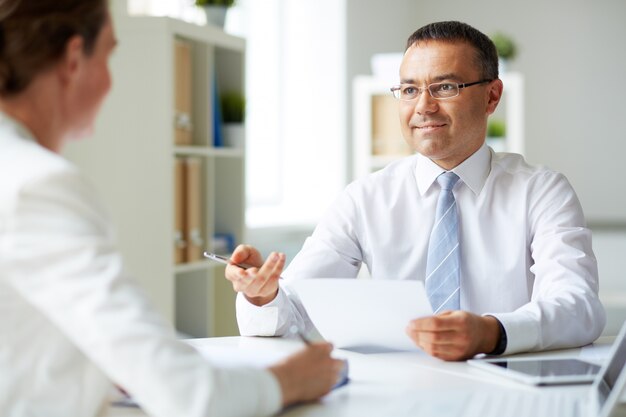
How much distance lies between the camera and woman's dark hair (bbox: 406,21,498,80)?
217 centimetres

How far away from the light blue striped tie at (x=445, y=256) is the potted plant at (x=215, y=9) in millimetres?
2215

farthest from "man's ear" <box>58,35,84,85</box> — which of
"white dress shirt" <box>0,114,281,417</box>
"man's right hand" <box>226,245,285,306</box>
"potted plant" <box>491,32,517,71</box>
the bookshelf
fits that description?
"potted plant" <box>491,32,517,71</box>

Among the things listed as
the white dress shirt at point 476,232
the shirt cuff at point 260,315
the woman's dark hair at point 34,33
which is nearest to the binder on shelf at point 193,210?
the white dress shirt at point 476,232

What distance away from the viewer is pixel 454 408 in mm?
1262

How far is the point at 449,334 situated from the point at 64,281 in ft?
2.51

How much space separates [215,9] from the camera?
4094mm

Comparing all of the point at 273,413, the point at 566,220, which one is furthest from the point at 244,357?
the point at 566,220

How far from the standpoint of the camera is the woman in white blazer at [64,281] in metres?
1.00

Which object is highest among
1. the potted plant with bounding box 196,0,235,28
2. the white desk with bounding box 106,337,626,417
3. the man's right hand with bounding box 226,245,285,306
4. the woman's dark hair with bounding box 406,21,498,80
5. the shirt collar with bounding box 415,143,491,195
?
the potted plant with bounding box 196,0,235,28

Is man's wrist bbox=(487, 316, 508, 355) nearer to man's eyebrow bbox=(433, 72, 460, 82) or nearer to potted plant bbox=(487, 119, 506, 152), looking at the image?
man's eyebrow bbox=(433, 72, 460, 82)

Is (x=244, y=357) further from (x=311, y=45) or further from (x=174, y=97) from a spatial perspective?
(x=311, y=45)

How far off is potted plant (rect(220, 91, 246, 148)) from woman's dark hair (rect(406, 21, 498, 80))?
6.50 feet

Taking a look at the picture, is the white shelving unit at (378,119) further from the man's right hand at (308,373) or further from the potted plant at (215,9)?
the man's right hand at (308,373)

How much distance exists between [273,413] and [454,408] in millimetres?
264
